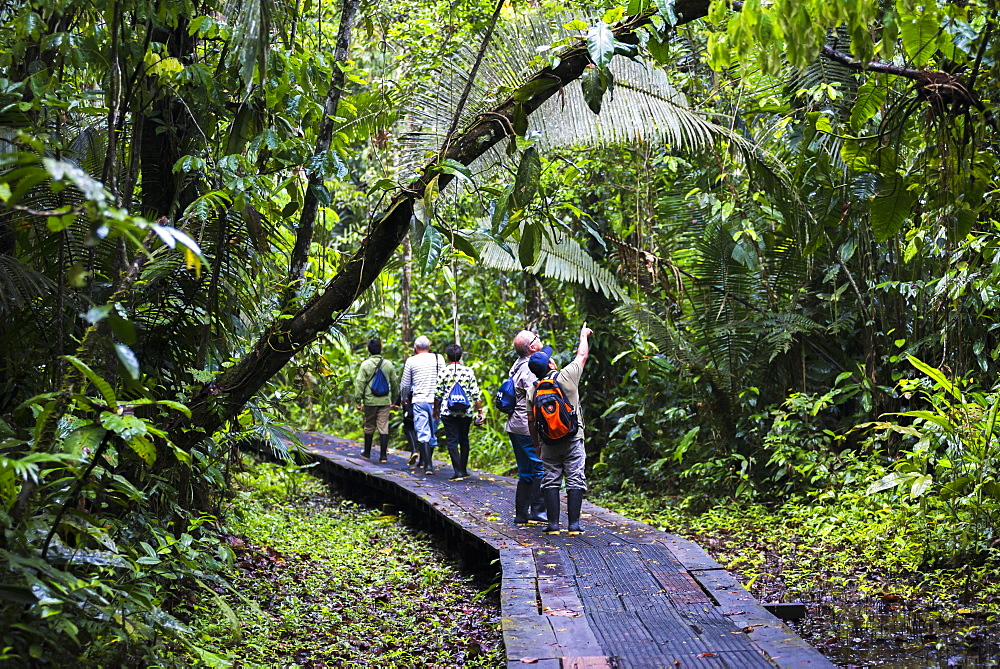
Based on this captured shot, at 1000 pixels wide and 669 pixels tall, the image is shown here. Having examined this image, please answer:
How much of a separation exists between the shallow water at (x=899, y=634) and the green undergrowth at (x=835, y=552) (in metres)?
0.17

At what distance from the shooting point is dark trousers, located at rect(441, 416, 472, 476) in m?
10.6

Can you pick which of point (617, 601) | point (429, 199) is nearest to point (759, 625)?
point (617, 601)

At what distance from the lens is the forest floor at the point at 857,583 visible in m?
5.16

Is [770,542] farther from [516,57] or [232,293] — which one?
[232,293]

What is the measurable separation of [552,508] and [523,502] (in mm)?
591

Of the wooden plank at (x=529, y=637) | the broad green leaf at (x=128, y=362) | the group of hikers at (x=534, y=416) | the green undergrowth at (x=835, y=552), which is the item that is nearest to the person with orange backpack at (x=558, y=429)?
the group of hikers at (x=534, y=416)

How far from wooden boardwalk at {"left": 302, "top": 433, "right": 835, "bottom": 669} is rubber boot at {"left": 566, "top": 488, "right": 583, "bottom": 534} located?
0.39 ft

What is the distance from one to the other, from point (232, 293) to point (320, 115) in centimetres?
117

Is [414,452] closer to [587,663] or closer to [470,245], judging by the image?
[587,663]

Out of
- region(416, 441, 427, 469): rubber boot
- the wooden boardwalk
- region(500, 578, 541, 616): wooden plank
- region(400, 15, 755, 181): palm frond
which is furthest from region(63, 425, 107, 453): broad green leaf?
region(416, 441, 427, 469): rubber boot

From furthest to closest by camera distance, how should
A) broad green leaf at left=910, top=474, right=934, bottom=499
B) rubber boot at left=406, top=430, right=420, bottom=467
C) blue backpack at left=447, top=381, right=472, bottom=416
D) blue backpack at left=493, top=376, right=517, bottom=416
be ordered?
rubber boot at left=406, top=430, right=420, bottom=467, blue backpack at left=447, top=381, right=472, bottom=416, blue backpack at left=493, top=376, right=517, bottom=416, broad green leaf at left=910, top=474, right=934, bottom=499

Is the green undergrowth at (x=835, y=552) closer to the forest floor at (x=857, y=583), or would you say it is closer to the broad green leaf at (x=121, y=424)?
the forest floor at (x=857, y=583)

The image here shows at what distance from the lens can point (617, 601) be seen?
5.50 meters

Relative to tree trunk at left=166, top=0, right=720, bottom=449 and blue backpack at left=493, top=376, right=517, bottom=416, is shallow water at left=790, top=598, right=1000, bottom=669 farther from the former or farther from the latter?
tree trunk at left=166, top=0, right=720, bottom=449
